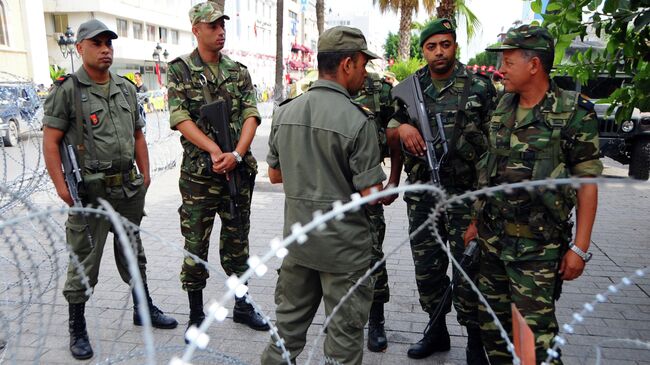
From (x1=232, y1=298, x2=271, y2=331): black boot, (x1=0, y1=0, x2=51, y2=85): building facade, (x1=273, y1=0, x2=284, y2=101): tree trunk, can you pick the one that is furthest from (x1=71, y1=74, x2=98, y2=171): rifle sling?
(x1=0, y1=0, x2=51, y2=85): building facade

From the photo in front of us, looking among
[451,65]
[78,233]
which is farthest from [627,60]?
[78,233]

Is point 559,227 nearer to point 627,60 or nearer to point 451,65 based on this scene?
point 451,65

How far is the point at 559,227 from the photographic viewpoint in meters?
2.28

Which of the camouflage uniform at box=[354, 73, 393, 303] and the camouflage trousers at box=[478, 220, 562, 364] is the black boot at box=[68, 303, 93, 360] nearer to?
the camouflage uniform at box=[354, 73, 393, 303]

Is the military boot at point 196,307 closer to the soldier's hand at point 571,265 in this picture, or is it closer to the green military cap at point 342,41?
the green military cap at point 342,41

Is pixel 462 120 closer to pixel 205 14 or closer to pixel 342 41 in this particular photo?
pixel 342 41

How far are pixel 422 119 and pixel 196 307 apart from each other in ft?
6.31

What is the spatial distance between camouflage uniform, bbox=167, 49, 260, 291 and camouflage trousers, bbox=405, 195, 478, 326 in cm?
117

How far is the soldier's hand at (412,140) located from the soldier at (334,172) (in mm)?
705

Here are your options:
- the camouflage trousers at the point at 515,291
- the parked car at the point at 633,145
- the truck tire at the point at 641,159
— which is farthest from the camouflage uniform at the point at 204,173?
the truck tire at the point at 641,159

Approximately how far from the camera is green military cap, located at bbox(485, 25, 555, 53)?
7.39 ft

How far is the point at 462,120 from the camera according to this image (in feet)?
9.50

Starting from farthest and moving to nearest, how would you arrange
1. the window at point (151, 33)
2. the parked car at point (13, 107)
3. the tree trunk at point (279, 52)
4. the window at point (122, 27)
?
1. the window at point (151, 33)
2. the window at point (122, 27)
3. the tree trunk at point (279, 52)
4. the parked car at point (13, 107)

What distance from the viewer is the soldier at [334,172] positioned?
2152mm
